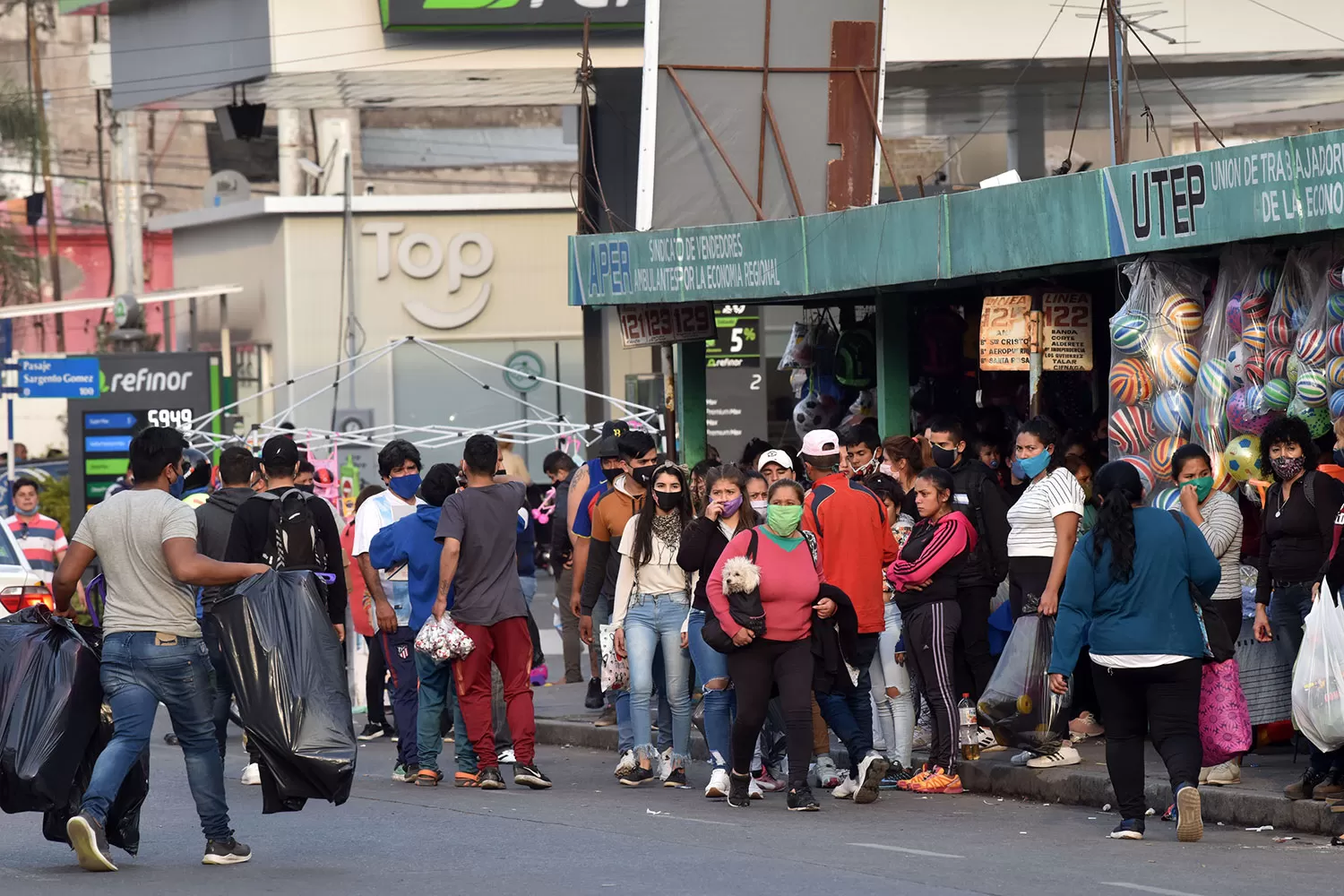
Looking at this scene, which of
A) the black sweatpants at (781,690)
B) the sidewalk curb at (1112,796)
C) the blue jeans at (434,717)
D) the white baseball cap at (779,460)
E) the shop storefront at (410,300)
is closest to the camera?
the sidewalk curb at (1112,796)

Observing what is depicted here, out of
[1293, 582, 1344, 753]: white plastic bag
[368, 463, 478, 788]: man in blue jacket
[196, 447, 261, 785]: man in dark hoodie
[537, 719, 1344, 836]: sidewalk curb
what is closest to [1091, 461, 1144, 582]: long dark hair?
[1293, 582, 1344, 753]: white plastic bag

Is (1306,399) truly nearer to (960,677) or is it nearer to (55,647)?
(960,677)

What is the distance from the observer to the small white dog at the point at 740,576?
10.0m

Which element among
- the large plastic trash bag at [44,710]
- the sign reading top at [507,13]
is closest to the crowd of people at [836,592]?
the large plastic trash bag at [44,710]

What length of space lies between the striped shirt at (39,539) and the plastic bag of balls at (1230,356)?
1001 centimetres

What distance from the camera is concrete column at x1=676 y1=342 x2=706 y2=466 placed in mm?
16453

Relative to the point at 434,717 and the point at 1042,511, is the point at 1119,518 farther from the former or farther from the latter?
the point at 434,717

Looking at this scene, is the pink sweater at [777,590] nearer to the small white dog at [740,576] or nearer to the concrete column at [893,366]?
the small white dog at [740,576]

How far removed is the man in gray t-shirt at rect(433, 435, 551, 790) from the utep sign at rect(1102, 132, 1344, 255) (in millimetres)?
3595

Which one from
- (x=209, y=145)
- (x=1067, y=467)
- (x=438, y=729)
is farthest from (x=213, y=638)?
(x=209, y=145)

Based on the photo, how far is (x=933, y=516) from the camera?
10844 mm

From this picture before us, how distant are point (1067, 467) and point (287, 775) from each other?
5.12 meters

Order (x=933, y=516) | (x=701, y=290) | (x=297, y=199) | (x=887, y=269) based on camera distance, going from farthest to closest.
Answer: (x=297, y=199)
(x=701, y=290)
(x=887, y=269)
(x=933, y=516)

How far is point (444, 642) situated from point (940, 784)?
2.71 meters
